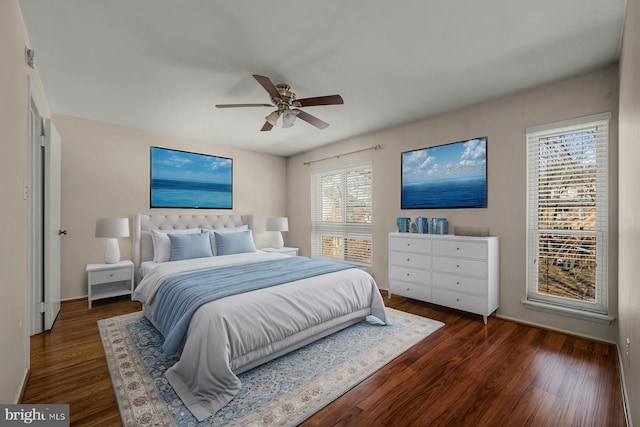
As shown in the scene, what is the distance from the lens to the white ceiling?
1.84m

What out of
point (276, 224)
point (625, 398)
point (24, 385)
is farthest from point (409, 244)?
point (24, 385)

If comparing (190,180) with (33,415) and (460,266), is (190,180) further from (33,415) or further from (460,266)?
(460,266)

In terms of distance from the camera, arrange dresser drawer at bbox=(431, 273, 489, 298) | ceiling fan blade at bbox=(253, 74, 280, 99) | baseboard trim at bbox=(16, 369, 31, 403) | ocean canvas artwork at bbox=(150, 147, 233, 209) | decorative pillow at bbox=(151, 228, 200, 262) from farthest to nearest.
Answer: ocean canvas artwork at bbox=(150, 147, 233, 209), decorative pillow at bbox=(151, 228, 200, 262), dresser drawer at bbox=(431, 273, 489, 298), ceiling fan blade at bbox=(253, 74, 280, 99), baseboard trim at bbox=(16, 369, 31, 403)

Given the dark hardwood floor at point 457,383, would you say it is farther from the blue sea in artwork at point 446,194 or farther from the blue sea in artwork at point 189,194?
the blue sea in artwork at point 189,194

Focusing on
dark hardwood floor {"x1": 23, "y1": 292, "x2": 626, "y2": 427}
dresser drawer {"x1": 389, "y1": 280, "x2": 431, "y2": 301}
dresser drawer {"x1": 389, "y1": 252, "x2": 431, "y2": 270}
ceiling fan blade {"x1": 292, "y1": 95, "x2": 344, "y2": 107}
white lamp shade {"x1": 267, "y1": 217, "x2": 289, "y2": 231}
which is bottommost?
dark hardwood floor {"x1": 23, "y1": 292, "x2": 626, "y2": 427}

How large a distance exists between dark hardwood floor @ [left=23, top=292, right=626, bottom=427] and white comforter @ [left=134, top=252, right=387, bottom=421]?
1.61 feet

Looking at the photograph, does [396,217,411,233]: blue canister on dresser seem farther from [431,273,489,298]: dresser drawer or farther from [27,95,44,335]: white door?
[27,95,44,335]: white door

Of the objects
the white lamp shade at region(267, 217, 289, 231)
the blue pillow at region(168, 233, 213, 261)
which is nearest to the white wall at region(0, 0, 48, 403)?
the blue pillow at region(168, 233, 213, 261)

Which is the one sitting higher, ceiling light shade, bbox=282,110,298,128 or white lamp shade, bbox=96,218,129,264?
ceiling light shade, bbox=282,110,298,128

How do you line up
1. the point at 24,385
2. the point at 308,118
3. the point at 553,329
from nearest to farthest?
1. the point at 24,385
2. the point at 553,329
3. the point at 308,118

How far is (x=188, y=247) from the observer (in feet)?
12.6

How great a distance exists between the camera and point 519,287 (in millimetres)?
3111

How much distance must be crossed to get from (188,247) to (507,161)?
13.8 ft

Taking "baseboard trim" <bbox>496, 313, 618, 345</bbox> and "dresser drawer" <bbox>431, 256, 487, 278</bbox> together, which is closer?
"baseboard trim" <bbox>496, 313, 618, 345</bbox>
